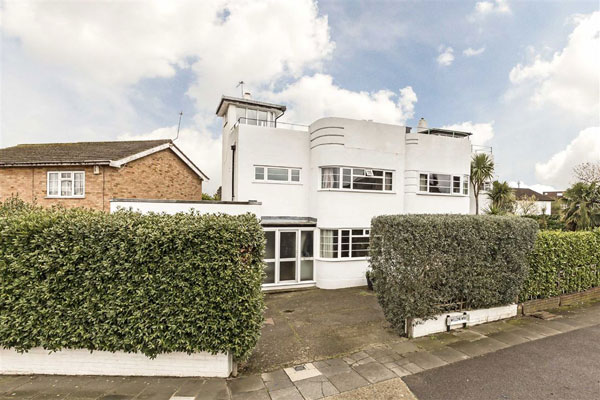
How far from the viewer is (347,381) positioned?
4977 mm

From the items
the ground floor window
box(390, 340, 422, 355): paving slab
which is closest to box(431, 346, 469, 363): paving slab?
box(390, 340, 422, 355): paving slab

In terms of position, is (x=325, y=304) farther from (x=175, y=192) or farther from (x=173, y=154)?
(x=173, y=154)

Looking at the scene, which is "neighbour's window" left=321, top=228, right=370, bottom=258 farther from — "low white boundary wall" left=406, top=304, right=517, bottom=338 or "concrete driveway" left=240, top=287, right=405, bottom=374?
"low white boundary wall" left=406, top=304, right=517, bottom=338

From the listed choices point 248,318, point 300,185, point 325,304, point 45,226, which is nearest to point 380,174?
point 300,185

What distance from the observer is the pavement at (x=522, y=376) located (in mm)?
4598

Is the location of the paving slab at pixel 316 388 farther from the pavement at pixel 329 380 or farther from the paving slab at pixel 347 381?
the paving slab at pixel 347 381

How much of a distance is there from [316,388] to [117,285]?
4.07 m

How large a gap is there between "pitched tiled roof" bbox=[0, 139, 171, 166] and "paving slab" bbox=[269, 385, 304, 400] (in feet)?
43.9

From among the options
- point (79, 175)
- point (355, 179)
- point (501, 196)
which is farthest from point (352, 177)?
point (79, 175)

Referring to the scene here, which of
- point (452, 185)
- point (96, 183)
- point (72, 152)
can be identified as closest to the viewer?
point (96, 183)

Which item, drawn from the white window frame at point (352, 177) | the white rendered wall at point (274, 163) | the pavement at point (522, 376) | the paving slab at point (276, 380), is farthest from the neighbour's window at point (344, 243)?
the paving slab at point (276, 380)

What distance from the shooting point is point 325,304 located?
962cm

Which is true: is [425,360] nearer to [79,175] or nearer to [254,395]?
[254,395]

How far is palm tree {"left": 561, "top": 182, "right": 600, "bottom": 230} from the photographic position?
1294 cm
